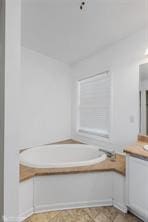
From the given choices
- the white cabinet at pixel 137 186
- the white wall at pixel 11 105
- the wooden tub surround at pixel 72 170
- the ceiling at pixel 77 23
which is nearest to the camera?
the white wall at pixel 11 105

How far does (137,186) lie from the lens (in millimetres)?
1677

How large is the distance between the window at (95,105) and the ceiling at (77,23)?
26.3 inches

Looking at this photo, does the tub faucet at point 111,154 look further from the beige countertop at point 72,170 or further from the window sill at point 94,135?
the window sill at point 94,135

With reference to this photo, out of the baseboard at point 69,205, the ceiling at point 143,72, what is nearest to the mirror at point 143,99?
the ceiling at point 143,72

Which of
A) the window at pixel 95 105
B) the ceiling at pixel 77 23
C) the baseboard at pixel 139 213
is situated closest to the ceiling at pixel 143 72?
the ceiling at pixel 77 23

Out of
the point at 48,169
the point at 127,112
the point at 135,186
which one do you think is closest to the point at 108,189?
the point at 135,186

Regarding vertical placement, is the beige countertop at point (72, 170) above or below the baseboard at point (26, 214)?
above

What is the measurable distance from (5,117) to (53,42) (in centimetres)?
195

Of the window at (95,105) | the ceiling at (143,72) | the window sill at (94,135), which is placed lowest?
the window sill at (94,135)

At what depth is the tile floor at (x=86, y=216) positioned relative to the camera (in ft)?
5.75

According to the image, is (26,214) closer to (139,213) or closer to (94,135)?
(139,213)

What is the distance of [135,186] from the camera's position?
170cm

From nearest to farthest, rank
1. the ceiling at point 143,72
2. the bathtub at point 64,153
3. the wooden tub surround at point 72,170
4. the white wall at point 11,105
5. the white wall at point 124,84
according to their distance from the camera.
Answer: the white wall at point 11,105
the wooden tub surround at point 72,170
the ceiling at point 143,72
the white wall at point 124,84
the bathtub at point 64,153

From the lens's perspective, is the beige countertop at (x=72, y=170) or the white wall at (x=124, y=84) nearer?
the beige countertop at (x=72, y=170)
